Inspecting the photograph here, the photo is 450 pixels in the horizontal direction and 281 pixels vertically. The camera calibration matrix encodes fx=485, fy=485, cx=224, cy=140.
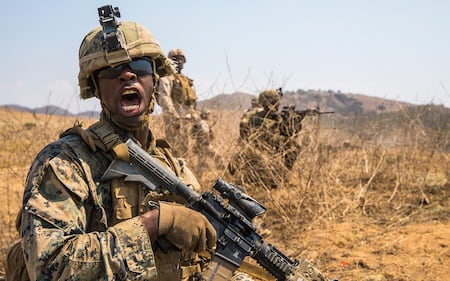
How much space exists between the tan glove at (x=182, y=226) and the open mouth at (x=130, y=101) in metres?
0.45

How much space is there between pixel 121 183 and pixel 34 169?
1.14ft

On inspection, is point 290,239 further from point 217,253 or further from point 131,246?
point 131,246

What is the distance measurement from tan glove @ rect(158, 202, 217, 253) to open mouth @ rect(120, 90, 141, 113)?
1.49 feet

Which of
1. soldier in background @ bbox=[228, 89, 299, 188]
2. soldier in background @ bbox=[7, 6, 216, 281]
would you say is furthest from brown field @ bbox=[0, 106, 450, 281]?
soldier in background @ bbox=[7, 6, 216, 281]

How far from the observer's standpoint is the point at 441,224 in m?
5.64

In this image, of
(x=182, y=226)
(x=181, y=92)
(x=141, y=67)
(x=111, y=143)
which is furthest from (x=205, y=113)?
(x=182, y=226)

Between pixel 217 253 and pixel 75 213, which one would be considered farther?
pixel 217 253

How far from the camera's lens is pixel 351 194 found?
674 centimetres

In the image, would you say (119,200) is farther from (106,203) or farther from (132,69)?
(132,69)

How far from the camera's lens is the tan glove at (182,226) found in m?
1.83

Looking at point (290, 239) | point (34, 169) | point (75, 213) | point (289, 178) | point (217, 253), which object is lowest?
point (290, 239)

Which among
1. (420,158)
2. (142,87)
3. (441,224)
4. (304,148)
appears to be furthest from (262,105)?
(142,87)

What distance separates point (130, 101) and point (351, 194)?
5222mm

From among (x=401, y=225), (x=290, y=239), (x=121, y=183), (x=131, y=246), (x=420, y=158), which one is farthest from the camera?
(x=420, y=158)
